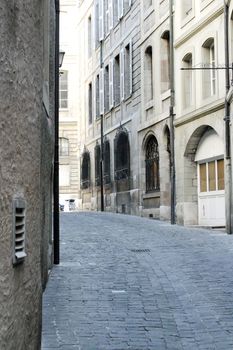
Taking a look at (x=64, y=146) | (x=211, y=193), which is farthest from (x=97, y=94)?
(x=211, y=193)

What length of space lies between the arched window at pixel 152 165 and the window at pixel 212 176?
3.94 meters

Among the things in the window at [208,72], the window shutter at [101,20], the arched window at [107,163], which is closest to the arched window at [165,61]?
the window at [208,72]

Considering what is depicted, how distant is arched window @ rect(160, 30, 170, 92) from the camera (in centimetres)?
2381

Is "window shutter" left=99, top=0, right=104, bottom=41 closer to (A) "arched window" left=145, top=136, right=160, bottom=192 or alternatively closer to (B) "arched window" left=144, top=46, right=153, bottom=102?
(B) "arched window" left=144, top=46, right=153, bottom=102

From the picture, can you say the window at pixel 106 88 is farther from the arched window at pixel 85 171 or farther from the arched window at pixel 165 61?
the arched window at pixel 165 61

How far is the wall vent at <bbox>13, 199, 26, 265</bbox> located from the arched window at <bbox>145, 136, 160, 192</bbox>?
20.2 metres

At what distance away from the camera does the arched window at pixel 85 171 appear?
38.2 metres

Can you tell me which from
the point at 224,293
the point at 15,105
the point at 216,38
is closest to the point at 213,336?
the point at 224,293

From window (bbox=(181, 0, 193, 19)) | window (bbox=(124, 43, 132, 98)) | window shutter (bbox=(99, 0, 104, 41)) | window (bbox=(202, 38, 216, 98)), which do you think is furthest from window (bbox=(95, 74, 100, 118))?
window (bbox=(202, 38, 216, 98))

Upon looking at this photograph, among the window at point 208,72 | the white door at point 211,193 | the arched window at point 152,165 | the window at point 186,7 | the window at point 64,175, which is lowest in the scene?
the white door at point 211,193

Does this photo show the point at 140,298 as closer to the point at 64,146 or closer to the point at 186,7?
the point at 186,7

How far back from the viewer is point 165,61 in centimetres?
2392

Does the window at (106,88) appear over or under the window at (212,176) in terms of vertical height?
over

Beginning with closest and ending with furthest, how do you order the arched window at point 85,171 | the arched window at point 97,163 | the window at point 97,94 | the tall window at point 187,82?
the tall window at point 187,82, the arched window at point 97,163, the window at point 97,94, the arched window at point 85,171
